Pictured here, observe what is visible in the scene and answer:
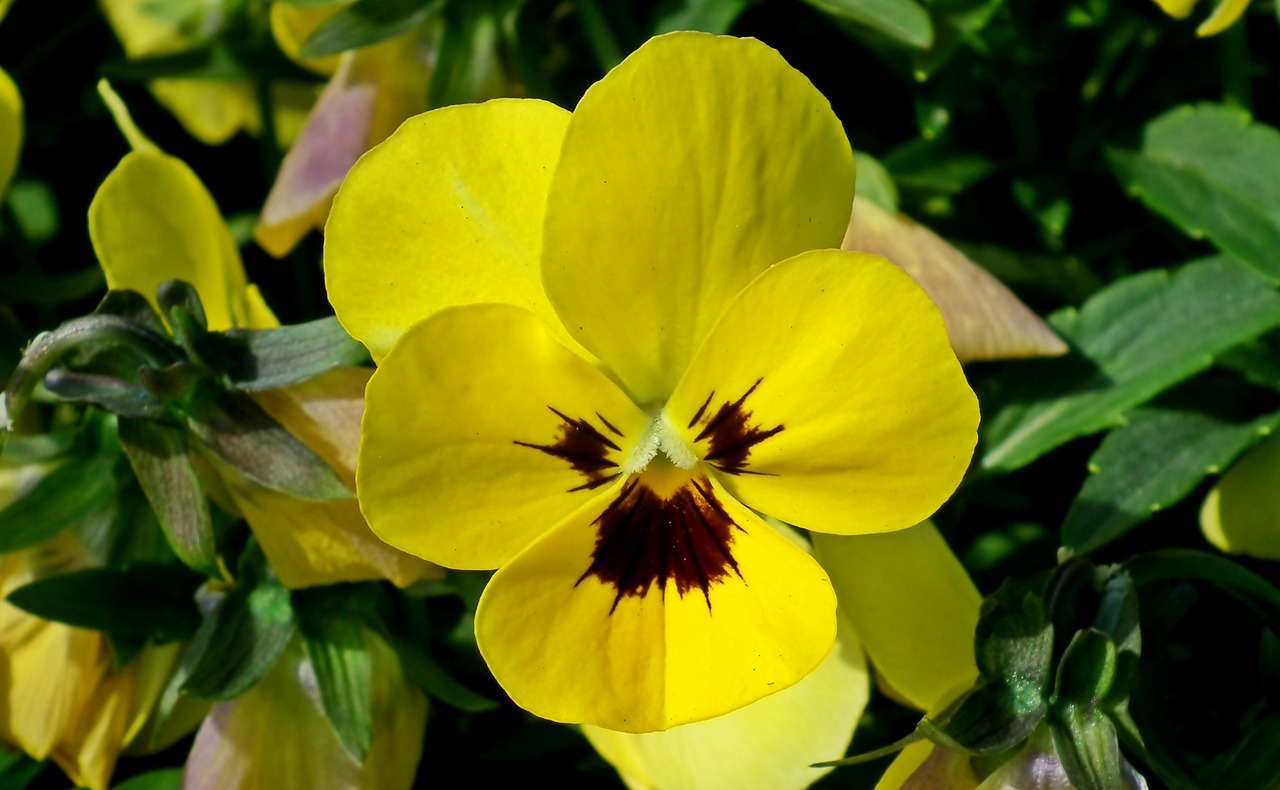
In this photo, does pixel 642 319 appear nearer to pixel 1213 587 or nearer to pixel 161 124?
pixel 1213 587

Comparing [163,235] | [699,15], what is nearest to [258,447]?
[163,235]

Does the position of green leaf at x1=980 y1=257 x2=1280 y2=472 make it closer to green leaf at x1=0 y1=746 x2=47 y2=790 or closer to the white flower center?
the white flower center

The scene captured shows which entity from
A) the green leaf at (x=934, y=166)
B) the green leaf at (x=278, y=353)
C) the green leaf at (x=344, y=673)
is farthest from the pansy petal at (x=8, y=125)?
the green leaf at (x=934, y=166)

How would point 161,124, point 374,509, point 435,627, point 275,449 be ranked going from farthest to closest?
point 161,124, point 435,627, point 275,449, point 374,509

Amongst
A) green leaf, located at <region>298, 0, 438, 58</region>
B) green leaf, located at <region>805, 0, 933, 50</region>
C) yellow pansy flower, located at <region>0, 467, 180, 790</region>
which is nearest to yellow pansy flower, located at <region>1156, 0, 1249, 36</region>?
green leaf, located at <region>805, 0, 933, 50</region>

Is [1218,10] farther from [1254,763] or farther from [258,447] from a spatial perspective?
[258,447]

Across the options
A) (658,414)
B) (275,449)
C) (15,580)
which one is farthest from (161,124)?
(658,414)

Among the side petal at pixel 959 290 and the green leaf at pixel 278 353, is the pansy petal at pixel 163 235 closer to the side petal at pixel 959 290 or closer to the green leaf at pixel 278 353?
the green leaf at pixel 278 353
